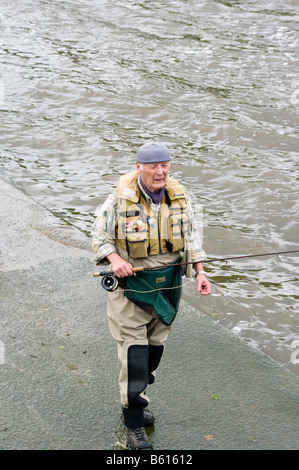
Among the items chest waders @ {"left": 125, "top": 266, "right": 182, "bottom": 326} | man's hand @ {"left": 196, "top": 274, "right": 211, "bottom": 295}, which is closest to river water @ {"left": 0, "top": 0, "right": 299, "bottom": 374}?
man's hand @ {"left": 196, "top": 274, "right": 211, "bottom": 295}

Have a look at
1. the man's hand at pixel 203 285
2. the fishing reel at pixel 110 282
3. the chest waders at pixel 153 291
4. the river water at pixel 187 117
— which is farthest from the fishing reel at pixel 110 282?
the river water at pixel 187 117

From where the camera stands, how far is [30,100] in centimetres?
1449

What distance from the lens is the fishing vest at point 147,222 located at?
432 cm

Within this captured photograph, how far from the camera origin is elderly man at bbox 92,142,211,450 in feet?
14.2

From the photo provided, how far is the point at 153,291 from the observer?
439cm

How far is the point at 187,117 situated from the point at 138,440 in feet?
32.0

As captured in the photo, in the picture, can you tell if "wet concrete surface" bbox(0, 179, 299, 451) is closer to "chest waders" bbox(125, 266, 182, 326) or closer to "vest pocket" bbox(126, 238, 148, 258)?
"chest waders" bbox(125, 266, 182, 326)

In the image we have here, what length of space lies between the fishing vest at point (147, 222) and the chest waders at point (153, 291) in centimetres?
13

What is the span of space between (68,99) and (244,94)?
11.7 ft

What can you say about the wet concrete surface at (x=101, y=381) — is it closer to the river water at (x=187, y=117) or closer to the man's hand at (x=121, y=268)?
the river water at (x=187, y=117)

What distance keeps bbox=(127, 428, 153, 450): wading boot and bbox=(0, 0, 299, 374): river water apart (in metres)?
1.89

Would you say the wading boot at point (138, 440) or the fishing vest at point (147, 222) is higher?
the fishing vest at point (147, 222)
